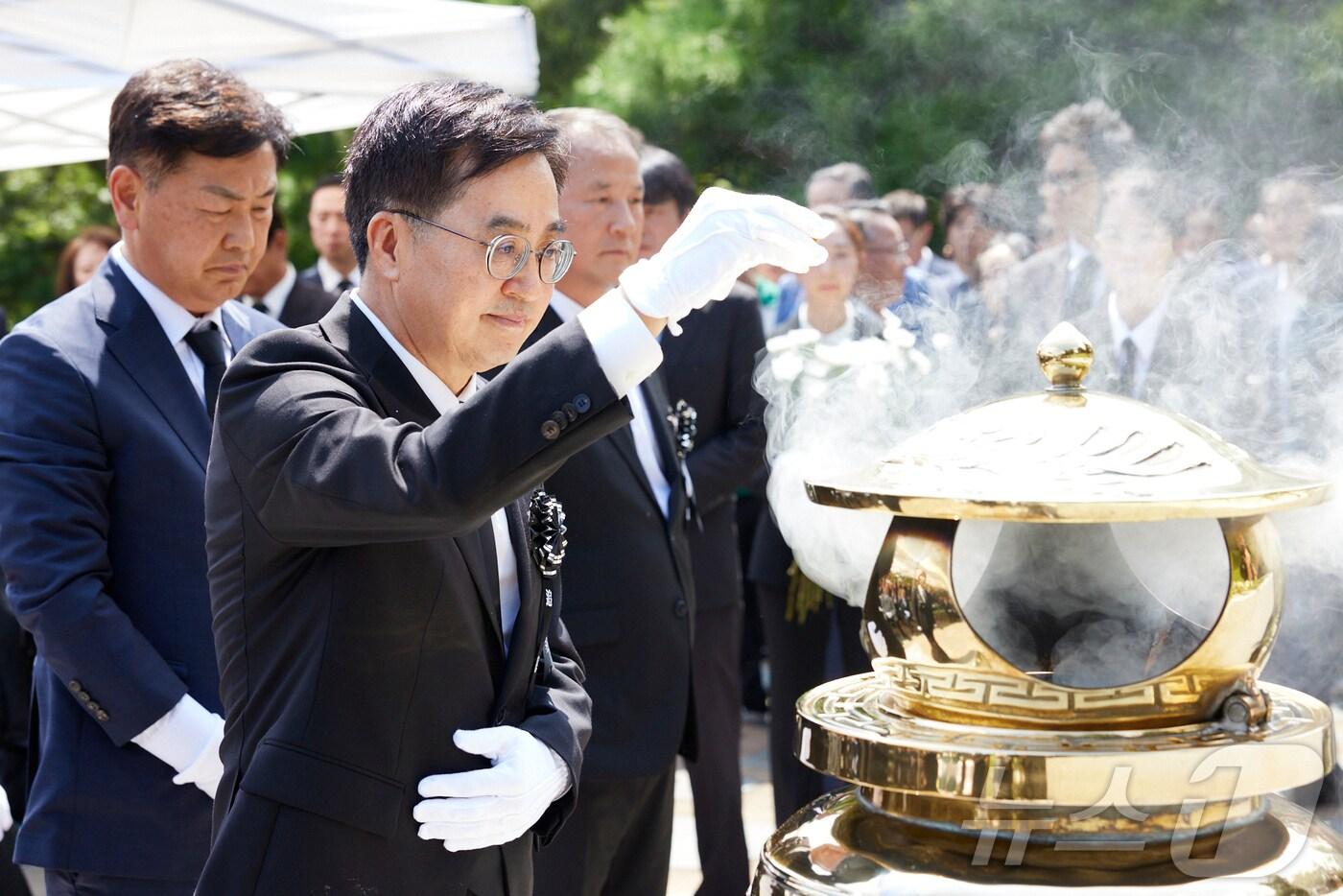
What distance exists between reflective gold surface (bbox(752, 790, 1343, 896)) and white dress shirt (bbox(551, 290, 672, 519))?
2026 millimetres

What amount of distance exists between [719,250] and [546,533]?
2.07 ft

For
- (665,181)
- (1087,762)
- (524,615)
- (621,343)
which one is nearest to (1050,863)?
(1087,762)

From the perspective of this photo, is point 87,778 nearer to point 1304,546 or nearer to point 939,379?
point 939,379

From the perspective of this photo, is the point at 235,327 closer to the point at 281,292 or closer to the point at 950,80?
the point at 281,292

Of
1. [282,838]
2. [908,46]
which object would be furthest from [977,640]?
[908,46]

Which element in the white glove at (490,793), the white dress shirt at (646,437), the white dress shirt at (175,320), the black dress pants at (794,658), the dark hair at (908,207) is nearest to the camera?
the white glove at (490,793)

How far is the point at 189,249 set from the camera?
321cm

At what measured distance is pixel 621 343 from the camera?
1.75 metres

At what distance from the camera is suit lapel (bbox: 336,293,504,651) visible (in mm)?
2025

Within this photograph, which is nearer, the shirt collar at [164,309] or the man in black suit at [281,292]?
the shirt collar at [164,309]

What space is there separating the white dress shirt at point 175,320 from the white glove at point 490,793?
1.42 meters

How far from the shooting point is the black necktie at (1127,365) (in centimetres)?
373

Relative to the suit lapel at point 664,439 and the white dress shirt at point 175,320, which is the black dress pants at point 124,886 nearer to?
the white dress shirt at point 175,320

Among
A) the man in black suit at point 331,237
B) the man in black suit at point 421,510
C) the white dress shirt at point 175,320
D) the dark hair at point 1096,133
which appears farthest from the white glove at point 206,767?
the man in black suit at point 331,237
